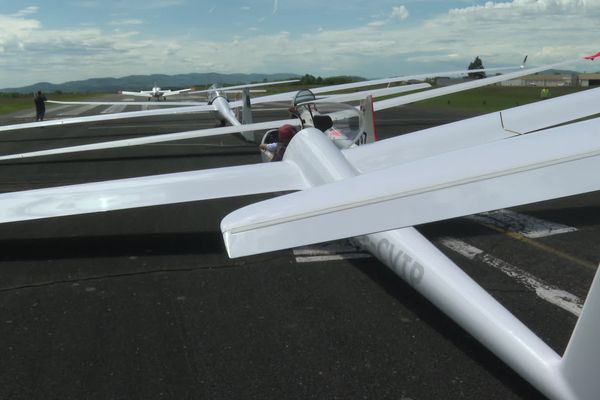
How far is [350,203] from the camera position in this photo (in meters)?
2.08

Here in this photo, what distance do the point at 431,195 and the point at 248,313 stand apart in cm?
440

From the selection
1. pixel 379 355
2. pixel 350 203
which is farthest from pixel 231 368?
pixel 350 203

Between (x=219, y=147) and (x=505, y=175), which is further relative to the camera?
(x=219, y=147)

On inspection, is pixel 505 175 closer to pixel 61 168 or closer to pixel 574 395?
pixel 574 395

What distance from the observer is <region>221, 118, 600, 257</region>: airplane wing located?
1976 millimetres

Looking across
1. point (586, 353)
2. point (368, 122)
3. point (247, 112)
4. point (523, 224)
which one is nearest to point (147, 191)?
point (368, 122)

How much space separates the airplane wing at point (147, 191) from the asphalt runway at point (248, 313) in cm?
75

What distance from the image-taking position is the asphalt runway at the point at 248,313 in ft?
15.5

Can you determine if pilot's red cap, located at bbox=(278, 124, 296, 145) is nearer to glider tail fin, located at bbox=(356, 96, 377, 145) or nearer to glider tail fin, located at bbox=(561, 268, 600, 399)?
glider tail fin, located at bbox=(356, 96, 377, 145)

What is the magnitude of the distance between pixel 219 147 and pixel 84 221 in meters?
11.8

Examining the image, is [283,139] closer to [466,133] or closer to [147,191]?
[147,191]

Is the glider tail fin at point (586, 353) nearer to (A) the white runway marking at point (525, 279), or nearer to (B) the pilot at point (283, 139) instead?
(A) the white runway marking at point (525, 279)

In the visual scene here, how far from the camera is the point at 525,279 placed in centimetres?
682

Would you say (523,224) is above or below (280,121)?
below
